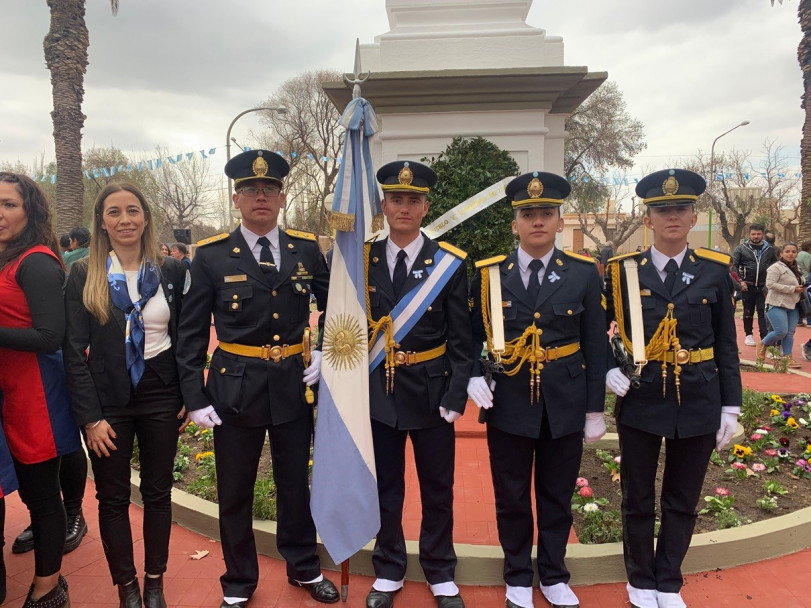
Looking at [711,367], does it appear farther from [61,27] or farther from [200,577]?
[61,27]

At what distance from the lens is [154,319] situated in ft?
9.05

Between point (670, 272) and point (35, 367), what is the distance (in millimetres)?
3065

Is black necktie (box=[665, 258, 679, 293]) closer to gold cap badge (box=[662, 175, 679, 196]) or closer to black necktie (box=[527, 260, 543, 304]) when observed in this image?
gold cap badge (box=[662, 175, 679, 196])

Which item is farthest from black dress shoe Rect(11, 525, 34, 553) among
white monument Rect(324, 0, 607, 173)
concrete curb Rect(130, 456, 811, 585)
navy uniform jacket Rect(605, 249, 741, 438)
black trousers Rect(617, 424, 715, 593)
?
white monument Rect(324, 0, 607, 173)

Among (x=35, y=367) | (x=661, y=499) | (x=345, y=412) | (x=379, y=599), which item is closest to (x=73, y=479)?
(x=35, y=367)

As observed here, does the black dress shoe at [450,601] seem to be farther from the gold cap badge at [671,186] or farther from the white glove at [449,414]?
the gold cap badge at [671,186]

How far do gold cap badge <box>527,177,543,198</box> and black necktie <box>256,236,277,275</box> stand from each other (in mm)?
1321

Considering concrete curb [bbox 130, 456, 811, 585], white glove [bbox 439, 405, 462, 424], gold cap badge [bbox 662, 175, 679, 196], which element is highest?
gold cap badge [bbox 662, 175, 679, 196]

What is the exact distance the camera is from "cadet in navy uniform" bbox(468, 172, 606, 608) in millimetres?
2748

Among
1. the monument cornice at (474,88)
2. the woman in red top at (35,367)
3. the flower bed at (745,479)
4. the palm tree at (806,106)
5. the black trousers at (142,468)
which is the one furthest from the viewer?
the palm tree at (806,106)

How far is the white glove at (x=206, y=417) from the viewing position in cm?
269

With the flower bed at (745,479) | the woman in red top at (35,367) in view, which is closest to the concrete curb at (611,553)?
the flower bed at (745,479)

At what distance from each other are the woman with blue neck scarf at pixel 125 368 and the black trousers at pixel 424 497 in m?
1.06

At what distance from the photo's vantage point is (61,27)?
41.7 ft
